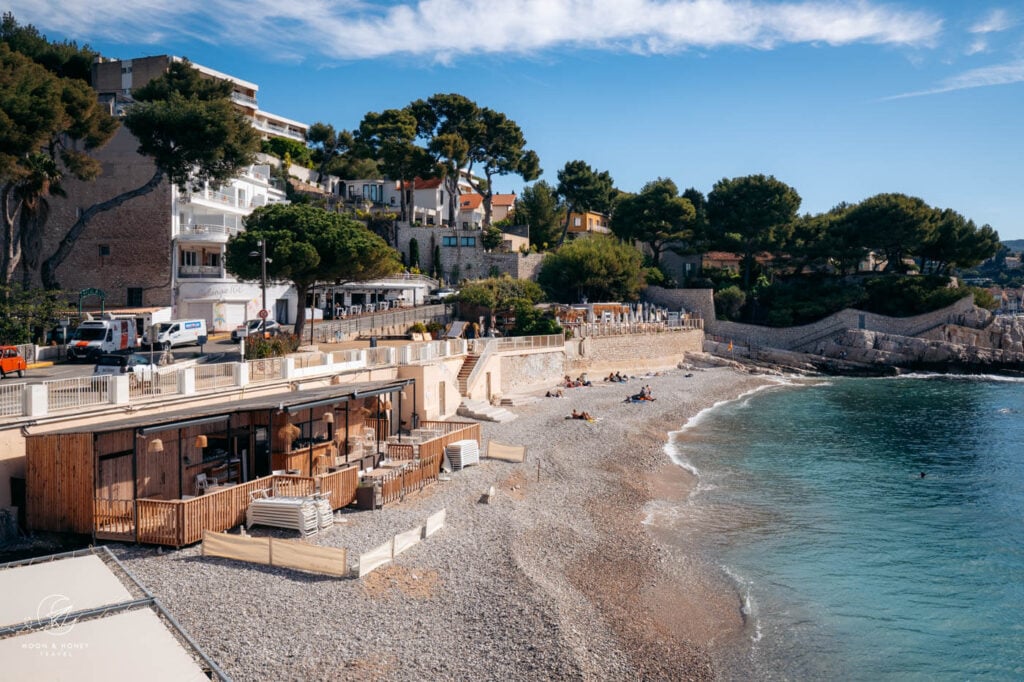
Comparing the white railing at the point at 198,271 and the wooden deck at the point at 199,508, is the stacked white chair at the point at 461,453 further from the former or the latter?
the white railing at the point at 198,271

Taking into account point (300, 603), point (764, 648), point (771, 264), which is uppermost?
point (771, 264)

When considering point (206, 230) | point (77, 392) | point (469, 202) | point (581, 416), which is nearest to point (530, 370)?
point (581, 416)

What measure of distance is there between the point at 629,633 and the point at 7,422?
13.9 metres

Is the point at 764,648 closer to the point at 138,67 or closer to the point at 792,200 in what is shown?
the point at 138,67

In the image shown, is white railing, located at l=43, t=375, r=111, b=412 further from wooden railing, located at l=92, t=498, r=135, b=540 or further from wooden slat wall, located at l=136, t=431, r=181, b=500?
wooden railing, located at l=92, t=498, r=135, b=540

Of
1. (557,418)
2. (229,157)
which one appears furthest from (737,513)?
(229,157)

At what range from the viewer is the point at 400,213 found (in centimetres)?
7269

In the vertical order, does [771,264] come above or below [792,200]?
below

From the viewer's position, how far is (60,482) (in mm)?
15172

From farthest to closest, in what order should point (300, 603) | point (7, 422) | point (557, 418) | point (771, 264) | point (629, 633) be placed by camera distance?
1. point (771, 264)
2. point (557, 418)
3. point (7, 422)
4. point (629, 633)
5. point (300, 603)

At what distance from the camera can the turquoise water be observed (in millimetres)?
14391

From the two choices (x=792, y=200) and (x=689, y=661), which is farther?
(x=792, y=200)

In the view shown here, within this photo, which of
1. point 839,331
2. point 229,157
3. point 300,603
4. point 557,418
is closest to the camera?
point 300,603

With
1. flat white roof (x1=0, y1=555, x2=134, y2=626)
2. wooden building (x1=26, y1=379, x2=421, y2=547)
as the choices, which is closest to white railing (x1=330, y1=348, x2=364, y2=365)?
wooden building (x1=26, y1=379, x2=421, y2=547)
